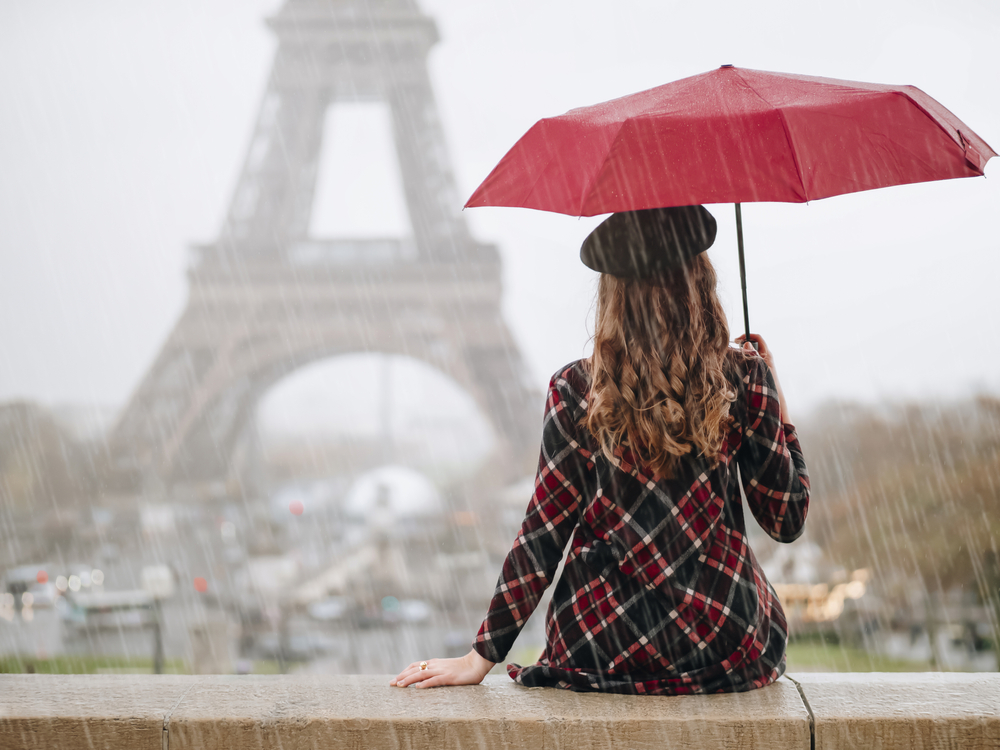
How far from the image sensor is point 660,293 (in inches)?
59.4

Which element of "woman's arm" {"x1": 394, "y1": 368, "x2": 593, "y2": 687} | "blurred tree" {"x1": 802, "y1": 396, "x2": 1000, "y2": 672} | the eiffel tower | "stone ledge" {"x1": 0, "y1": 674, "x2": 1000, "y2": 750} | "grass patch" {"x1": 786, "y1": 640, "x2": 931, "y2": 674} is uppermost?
the eiffel tower

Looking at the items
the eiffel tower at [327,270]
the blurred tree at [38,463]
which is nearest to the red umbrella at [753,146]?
the eiffel tower at [327,270]

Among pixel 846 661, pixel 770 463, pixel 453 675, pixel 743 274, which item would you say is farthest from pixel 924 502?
pixel 453 675

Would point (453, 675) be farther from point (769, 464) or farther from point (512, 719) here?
point (769, 464)

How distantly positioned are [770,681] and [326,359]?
906 inches

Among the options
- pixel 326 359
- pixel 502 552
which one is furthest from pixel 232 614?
pixel 502 552

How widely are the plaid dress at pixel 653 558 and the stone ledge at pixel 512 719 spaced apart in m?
0.05

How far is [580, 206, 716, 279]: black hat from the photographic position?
58.6 inches

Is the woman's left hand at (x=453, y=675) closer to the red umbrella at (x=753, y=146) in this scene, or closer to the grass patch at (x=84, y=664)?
the red umbrella at (x=753, y=146)

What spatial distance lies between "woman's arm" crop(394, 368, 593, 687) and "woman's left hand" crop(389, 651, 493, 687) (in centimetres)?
4

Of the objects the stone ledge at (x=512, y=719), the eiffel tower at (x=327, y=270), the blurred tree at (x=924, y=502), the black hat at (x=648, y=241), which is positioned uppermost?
the eiffel tower at (x=327, y=270)

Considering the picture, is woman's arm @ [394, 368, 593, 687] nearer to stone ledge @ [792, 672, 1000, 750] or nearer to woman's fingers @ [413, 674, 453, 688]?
woman's fingers @ [413, 674, 453, 688]

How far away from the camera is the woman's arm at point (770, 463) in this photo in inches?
59.6

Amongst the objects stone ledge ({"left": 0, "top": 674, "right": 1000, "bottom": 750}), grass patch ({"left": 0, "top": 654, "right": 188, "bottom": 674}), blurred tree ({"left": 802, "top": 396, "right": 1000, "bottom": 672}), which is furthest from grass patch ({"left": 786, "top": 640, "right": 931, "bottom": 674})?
stone ledge ({"left": 0, "top": 674, "right": 1000, "bottom": 750})
